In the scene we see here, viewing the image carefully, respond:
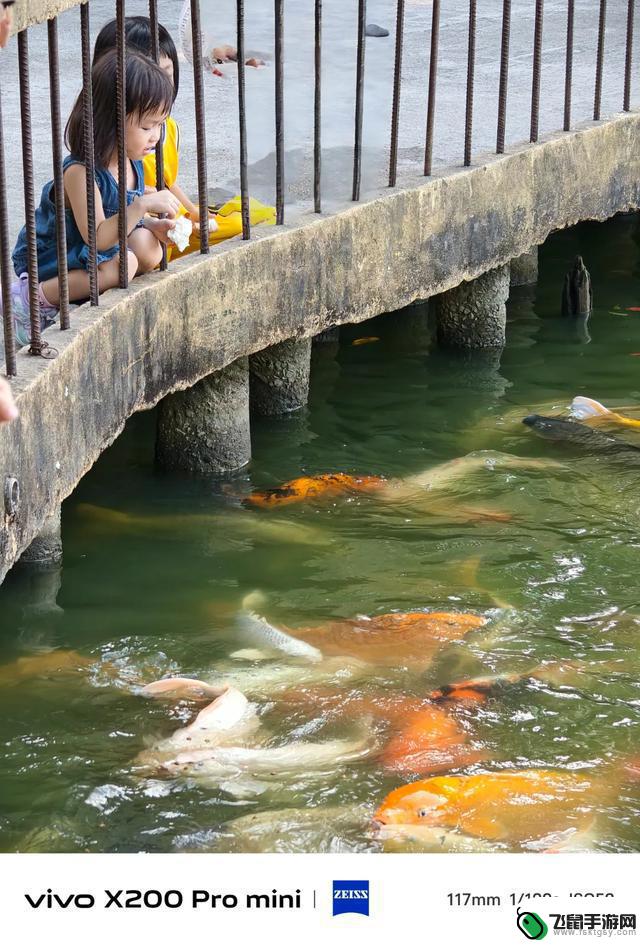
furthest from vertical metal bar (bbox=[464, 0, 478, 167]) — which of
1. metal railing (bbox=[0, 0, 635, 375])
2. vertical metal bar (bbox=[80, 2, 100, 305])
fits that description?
vertical metal bar (bbox=[80, 2, 100, 305])

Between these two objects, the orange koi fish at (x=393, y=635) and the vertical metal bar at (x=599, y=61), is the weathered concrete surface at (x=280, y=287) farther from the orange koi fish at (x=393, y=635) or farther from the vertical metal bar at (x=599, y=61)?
the orange koi fish at (x=393, y=635)

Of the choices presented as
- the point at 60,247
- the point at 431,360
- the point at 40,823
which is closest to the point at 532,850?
the point at 40,823

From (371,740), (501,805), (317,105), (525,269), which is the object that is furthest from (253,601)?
(525,269)

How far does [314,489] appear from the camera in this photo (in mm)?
6227

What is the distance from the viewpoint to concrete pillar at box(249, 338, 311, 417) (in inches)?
270

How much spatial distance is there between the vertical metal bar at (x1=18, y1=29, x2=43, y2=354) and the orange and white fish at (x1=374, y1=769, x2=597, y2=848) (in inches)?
70.1

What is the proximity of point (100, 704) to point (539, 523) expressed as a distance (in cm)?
217

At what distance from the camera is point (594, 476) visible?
6.38m

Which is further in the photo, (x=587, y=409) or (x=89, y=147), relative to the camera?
(x=587, y=409)

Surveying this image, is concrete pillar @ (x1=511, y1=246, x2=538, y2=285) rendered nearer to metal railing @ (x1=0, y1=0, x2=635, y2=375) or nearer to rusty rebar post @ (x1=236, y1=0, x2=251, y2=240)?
metal railing @ (x1=0, y1=0, x2=635, y2=375)

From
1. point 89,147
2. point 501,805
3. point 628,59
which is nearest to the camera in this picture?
point 501,805

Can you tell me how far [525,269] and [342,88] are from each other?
1.60 meters

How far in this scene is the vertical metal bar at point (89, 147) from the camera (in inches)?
174

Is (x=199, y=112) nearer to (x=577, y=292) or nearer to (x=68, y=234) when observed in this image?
(x=68, y=234)
